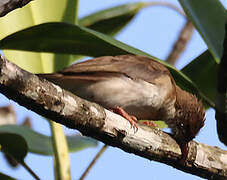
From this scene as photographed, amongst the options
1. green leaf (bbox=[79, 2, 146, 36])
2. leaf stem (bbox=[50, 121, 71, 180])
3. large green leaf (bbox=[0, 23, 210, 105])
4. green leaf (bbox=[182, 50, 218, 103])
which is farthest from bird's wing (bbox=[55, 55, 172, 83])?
green leaf (bbox=[79, 2, 146, 36])

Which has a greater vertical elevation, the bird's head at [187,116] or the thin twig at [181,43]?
the bird's head at [187,116]

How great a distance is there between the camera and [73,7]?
187 inches

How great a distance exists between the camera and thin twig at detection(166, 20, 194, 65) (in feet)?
22.6

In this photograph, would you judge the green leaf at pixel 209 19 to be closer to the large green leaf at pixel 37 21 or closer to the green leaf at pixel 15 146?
the large green leaf at pixel 37 21

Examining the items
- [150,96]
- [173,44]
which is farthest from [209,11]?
[173,44]

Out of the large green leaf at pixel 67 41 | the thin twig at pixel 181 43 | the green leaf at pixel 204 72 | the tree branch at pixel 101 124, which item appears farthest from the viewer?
the thin twig at pixel 181 43

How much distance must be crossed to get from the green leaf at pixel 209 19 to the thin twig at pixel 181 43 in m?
2.85

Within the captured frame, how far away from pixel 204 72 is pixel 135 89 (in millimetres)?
702

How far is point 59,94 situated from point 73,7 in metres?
2.09

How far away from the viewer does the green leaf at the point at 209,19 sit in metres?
3.50

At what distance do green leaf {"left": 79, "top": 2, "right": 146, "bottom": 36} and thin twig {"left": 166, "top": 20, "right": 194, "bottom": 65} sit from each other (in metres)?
0.69

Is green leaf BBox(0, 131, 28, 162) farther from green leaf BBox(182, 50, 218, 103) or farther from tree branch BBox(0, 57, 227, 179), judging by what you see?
green leaf BBox(182, 50, 218, 103)

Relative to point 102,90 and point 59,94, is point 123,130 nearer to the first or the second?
point 59,94

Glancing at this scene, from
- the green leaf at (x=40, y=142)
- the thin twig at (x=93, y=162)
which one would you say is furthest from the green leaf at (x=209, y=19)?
the green leaf at (x=40, y=142)
